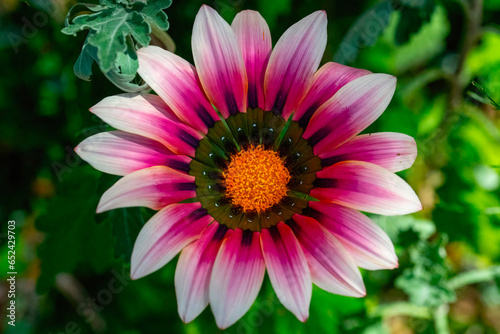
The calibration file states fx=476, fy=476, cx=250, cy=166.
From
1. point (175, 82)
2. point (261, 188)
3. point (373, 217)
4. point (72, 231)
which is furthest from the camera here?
point (373, 217)

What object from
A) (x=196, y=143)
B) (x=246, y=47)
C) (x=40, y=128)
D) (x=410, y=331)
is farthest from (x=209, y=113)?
(x=410, y=331)

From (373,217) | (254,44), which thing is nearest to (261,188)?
(254,44)

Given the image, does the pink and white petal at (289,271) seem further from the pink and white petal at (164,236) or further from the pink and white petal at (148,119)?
the pink and white petal at (148,119)

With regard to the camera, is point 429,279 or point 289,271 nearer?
point 289,271

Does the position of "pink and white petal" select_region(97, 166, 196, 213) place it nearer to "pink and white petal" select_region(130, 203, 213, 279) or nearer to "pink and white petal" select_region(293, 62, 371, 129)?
"pink and white petal" select_region(130, 203, 213, 279)

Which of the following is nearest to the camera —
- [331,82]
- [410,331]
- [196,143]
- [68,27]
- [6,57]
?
[68,27]

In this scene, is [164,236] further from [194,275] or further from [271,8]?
[271,8]

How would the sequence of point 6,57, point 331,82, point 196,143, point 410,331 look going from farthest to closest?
point 410,331 → point 6,57 → point 196,143 → point 331,82

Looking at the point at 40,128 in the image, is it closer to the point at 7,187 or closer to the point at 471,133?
the point at 7,187
